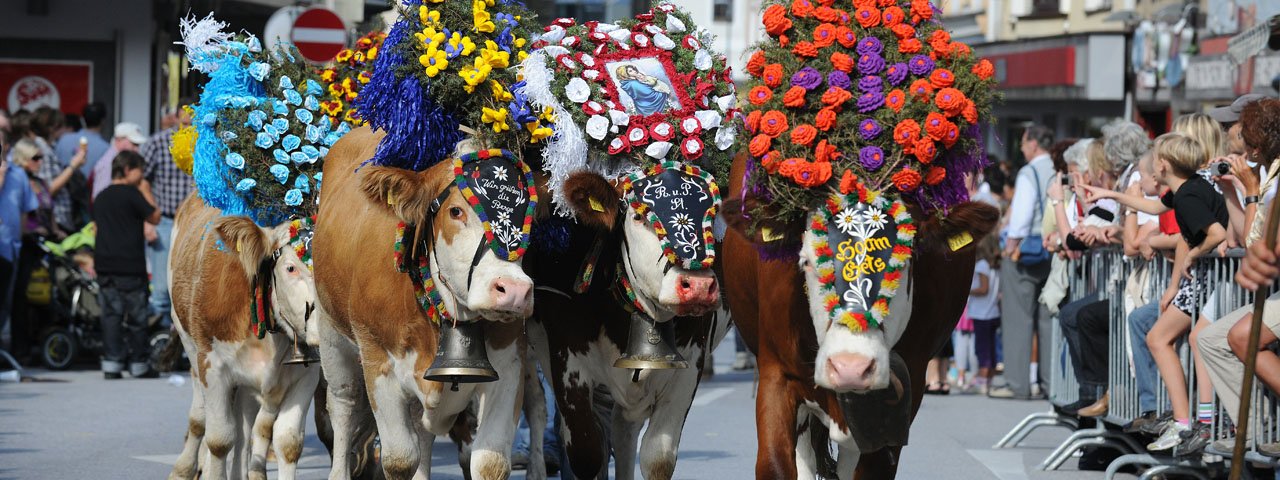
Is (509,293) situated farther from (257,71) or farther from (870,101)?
(257,71)

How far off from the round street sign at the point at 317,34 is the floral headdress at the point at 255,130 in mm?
5953

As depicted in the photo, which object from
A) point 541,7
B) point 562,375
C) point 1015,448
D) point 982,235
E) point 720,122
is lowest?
point 1015,448

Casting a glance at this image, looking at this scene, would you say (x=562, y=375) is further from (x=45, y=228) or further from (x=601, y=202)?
(x=45, y=228)

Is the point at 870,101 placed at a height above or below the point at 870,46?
below

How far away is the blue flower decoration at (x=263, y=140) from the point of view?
27.0 ft

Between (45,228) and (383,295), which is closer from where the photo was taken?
(383,295)

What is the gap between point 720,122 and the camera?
692 centimetres

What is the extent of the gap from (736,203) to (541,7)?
18827mm

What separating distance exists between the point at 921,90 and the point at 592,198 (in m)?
1.35

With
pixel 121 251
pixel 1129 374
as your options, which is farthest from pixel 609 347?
pixel 121 251

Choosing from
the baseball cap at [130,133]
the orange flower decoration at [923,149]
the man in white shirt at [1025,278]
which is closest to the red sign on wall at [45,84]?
the baseball cap at [130,133]

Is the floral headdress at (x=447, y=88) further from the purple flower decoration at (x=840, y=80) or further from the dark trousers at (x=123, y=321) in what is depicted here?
the dark trousers at (x=123, y=321)

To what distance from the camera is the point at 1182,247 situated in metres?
9.25

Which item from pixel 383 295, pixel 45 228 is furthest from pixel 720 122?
pixel 45 228
